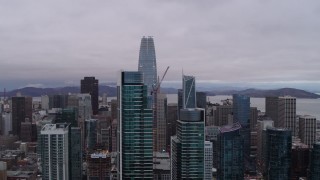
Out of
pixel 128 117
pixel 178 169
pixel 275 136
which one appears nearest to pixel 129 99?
pixel 128 117

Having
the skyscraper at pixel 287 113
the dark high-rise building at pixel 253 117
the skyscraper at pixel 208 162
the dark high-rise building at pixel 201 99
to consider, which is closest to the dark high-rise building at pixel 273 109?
the skyscraper at pixel 287 113

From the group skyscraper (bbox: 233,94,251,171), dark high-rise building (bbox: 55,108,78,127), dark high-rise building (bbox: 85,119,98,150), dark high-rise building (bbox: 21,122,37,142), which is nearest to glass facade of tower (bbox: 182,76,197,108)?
skyscraper (bbox: 233,94,251,171)

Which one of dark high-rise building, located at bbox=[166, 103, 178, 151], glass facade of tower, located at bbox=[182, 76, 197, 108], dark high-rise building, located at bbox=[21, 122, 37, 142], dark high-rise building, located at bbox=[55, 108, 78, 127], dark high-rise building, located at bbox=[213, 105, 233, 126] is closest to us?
glass facade of tower, located at bbox=[182, 76, 197, 108]

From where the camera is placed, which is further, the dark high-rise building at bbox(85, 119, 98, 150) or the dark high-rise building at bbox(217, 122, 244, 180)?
the dark high-rise building at bbox(85, 119, 98, 150)

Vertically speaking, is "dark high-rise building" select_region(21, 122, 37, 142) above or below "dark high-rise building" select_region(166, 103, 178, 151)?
below

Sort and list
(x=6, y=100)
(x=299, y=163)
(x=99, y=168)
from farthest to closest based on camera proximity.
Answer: (x=6, y=100)
(x=99, y=168)
(x=299, y=163)

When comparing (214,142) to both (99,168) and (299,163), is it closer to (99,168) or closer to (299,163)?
(299,163)

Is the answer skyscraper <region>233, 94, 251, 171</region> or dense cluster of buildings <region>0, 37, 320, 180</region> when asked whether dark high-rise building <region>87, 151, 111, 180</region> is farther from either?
skyscraper <region>233, 94, 251, 171</region>
